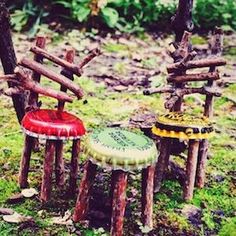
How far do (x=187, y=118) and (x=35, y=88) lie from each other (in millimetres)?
1126

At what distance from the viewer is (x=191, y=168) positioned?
387 centimetres

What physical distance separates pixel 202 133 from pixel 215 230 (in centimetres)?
70

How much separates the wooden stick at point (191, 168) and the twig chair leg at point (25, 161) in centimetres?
118

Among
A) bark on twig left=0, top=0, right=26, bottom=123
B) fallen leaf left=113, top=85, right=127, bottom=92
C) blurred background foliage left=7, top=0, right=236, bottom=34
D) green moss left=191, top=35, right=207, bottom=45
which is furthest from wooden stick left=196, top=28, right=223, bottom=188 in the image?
blurred background foliage left=7, top=0, right=236, bottom=34

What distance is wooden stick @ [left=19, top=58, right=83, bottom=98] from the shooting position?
3.58 meters

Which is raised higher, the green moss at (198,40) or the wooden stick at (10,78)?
the wooden stick at (10,78)

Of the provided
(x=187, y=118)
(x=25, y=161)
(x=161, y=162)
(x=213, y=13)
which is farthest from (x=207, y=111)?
(x=213, y=13)

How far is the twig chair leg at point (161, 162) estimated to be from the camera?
3.93m

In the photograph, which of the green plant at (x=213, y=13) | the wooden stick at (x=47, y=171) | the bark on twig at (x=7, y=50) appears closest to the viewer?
the wooden stick at (x=47, y=171)

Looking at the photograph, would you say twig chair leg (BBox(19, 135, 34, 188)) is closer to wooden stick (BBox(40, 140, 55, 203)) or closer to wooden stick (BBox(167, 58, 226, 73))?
wooden stick (BBox(40, 140, 55, 203))

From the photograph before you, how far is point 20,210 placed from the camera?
375cm

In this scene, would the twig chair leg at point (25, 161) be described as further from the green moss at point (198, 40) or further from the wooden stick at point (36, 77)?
the green moss at point (198, 40)

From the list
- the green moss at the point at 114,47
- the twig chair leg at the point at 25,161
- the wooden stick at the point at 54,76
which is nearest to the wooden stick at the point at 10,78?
the wooden stick at the point at 54,76

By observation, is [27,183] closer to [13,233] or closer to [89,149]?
[13,233]
